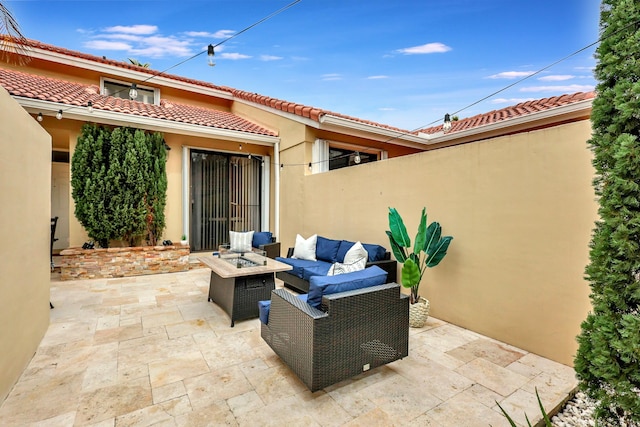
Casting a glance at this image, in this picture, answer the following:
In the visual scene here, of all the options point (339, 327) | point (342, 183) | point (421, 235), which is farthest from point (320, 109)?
point (339, 327)

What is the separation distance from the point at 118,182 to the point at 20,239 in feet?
15.2

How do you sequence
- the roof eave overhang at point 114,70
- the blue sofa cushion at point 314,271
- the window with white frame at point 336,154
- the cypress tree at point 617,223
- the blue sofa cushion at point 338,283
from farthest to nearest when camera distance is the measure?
the roof eave overhang at point 114,70 < the window with white frame at point 336,154 < the blue sofa cushion at point 314,271 < the blue sofa cushion at point 338,283 < the cypress tree at point 617,223

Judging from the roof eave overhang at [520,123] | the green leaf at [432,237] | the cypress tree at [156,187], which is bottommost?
the green leaf at [432,237]

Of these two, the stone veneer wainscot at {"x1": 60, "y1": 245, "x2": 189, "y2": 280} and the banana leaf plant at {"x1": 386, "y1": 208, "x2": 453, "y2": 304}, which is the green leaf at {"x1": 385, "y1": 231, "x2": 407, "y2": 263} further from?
the stone veneer wainscot at {"x1": 60, "y1": 245, "x2": 189, "y2": 280}

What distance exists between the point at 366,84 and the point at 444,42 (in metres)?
2.89

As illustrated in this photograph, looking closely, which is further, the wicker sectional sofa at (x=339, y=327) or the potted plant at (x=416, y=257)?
the potted plant at (x=416, y=257)

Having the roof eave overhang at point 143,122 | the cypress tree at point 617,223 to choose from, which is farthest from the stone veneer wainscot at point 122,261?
the cypress tree at point 617,223

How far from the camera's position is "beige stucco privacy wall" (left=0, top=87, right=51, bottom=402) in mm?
2635

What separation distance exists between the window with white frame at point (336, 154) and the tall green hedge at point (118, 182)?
4107 mm

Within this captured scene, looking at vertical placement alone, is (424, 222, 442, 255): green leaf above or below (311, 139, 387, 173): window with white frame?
below

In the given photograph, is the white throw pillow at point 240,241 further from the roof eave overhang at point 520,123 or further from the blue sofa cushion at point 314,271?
the roof eave overhang at point 520,123

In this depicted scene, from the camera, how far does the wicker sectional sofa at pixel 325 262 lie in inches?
212

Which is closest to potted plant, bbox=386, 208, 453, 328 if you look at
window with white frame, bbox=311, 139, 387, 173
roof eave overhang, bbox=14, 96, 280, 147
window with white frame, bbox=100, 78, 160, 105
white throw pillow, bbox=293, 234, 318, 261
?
white throw pillow, bbox=293, 234, 318, 261

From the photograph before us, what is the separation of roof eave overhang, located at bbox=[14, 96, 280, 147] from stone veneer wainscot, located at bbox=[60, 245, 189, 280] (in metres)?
3.13
